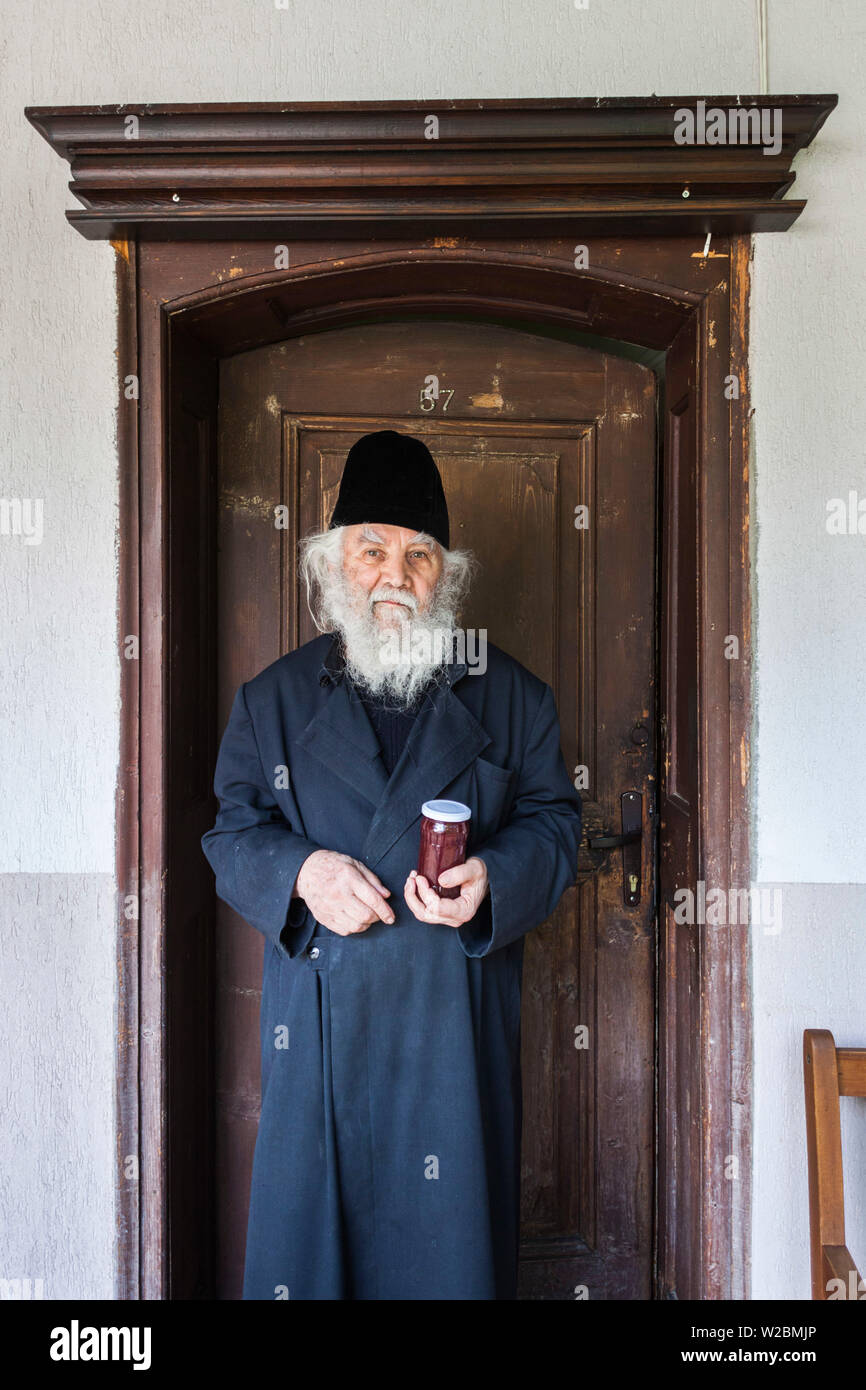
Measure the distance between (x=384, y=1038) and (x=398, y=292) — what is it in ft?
5.72

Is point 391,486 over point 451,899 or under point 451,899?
over

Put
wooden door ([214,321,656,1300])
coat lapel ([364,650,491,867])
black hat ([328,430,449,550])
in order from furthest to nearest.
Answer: wooden door ([214,321,656,1300]) → black hat ([328,430,449,550]) → coat lapel ([364,650,491,867])

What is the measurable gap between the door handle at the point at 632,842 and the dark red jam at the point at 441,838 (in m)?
0.89

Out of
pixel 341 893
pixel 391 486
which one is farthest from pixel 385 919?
pixel 391 486

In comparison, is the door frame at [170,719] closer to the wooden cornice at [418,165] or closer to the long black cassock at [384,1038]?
the wooden cornice at [418,165]

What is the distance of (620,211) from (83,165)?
1.15 meters

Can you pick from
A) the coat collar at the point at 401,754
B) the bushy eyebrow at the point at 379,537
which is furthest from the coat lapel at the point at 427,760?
the bushy eyebrow at the point at 379,537

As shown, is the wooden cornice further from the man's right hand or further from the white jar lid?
the man's right hand

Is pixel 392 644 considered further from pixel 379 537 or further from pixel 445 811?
pixel 445 811

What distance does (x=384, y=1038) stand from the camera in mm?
1757

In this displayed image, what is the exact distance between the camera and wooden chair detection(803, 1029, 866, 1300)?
180 centimetres

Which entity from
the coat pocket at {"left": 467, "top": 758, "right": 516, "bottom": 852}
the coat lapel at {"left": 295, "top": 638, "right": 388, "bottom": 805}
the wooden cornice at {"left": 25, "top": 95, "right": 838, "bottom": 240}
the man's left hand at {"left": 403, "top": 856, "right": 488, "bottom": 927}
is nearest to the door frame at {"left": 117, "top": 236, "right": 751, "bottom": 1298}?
the wooden cornice at {"left": 25, "top": 95, "right": 838, "bottom": 240}

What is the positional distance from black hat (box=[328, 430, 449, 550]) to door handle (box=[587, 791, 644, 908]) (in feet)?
Answer: 3.13

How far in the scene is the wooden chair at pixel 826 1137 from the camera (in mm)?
1805
